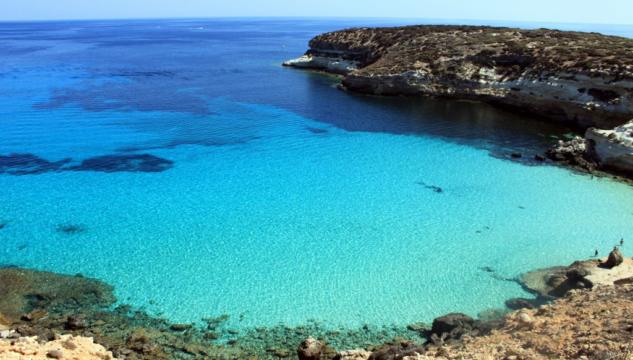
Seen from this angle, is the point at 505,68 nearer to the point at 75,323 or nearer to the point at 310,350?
the point at 310,350

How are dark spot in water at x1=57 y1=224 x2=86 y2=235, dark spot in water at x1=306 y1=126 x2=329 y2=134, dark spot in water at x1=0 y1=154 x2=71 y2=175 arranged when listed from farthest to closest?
dark spot in water at x1=306 y1=126 x2=329 y2=134
dark spot in water at x1=0 y1=154 x2=71 y2=175
dark spot in water at x1=57 y1=224 x2=86 y2=235

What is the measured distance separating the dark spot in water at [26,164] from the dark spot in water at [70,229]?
8.83 m

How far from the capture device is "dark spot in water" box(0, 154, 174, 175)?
97.8 feet

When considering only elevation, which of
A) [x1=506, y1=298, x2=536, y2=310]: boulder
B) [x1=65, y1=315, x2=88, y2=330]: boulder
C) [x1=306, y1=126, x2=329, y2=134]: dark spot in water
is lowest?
[x1=65, y1=315, x2=88, y2=330]: boulder

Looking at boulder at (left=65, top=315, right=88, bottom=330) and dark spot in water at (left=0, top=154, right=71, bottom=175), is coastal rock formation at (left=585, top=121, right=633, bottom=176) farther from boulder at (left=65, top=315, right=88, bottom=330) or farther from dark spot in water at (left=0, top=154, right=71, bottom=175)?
dark spot in water at (left=0, top=154, right=71, bottom=175)

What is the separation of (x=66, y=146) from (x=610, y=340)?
3475cm

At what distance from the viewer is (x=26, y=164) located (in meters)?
30.6

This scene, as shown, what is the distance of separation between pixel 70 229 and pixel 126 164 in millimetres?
9402

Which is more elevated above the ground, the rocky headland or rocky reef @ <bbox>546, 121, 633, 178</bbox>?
the rocky headland

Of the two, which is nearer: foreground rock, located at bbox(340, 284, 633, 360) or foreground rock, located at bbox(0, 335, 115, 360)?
foreground rock, located at bbox(340, 284, 633, 360)

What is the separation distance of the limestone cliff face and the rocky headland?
0.09 metres

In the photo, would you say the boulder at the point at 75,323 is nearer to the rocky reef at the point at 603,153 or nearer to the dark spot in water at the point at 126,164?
the dark spot in water at the point at 126,164

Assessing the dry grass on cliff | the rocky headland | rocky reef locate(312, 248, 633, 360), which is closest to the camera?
rocky reef locate(312, 248, 633, 360)

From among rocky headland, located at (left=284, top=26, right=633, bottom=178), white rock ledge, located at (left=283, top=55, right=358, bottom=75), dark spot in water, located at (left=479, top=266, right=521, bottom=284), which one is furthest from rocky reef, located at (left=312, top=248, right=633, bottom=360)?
white rock ledge, located at (left=283, top=55, right=358, bottom=75)
